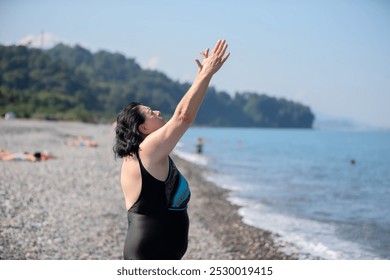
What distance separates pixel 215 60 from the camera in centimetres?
248

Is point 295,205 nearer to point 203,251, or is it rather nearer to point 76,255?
point 203,251

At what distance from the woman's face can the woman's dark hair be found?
0.02 m

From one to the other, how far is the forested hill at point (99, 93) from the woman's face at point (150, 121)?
1160 inches

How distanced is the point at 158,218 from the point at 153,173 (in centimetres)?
27

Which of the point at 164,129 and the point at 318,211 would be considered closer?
the point at 164,129

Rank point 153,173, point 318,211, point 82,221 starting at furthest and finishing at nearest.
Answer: point 318,211 → point 82,221 → point 153,173

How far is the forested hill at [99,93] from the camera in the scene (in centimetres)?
5041

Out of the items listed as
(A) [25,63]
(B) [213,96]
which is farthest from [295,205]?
(B) [213,96]

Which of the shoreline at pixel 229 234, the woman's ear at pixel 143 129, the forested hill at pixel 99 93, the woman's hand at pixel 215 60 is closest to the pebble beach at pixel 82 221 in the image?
the shoreline at pixel 229 234

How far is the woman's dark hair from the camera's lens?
2584 millimetres

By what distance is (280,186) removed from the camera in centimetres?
1806

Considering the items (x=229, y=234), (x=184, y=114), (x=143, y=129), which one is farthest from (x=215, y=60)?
(x=229, y=234)

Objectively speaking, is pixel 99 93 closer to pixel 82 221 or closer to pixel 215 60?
pixel 82 221
